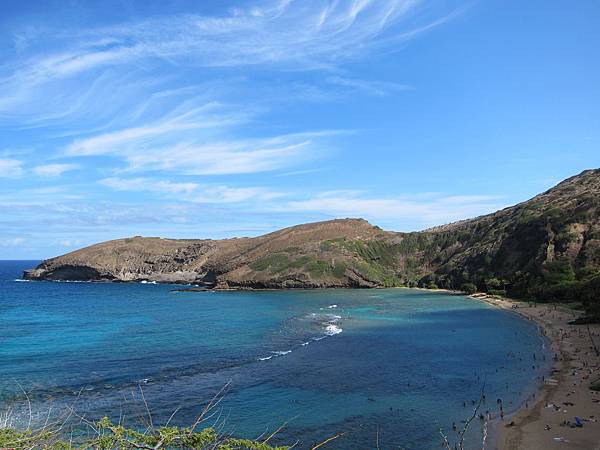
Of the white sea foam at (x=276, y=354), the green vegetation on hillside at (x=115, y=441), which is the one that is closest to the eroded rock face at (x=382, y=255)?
the white sea foam at (x=276, y=354)

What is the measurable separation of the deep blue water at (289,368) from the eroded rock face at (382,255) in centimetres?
3262

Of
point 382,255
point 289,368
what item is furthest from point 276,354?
point 382,255

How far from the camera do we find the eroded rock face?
9706cm

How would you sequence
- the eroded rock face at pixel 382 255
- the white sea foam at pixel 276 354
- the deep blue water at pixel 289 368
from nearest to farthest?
1. the deep blue water at pixel 289 368
2. the white sea foam at pixel 276 354
3. the eroded rock face at pixel 382 255

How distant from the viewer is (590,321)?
184 ft

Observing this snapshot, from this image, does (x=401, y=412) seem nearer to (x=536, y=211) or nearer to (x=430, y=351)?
(x=430, y=351)

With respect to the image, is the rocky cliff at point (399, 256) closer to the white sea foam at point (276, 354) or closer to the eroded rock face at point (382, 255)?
the eroded rock face at point (382, 255)

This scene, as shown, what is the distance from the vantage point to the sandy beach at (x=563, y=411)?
23328 mm

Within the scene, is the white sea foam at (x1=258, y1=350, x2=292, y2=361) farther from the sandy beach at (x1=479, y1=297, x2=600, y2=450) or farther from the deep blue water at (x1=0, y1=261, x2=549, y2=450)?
the sandy beach at (x1=479, y1=297, x2=600, y2=450)

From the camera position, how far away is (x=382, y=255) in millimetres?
156875

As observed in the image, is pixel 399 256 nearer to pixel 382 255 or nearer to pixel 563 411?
pixel 382 255

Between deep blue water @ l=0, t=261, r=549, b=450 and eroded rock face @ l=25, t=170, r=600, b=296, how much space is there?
32.6 m

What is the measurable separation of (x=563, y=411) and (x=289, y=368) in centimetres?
1909

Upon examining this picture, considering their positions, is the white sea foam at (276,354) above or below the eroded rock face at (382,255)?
below
